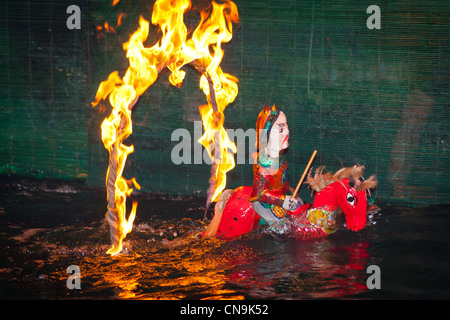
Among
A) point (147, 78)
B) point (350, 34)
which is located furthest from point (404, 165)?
point (147, 78)

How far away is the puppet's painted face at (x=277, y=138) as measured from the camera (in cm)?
660

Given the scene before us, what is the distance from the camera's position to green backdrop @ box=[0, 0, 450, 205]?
27.7ft

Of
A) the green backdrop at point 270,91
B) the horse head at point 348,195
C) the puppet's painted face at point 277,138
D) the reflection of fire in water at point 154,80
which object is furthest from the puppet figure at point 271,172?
the green backdrop at point 270,91

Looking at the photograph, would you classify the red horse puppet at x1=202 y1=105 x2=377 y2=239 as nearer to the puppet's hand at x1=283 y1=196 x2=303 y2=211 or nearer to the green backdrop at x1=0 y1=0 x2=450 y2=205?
the puppet's hand at x1=283 y1=196 x2=303 y2=211

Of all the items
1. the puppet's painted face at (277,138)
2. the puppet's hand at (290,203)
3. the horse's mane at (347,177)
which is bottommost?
the puppet's hand at (290,203)

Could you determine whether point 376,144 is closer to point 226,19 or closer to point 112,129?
point 226,19

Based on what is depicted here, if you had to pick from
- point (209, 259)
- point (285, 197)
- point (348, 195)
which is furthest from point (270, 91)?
point (209, 259)

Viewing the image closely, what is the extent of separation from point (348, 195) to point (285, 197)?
2.37 ft

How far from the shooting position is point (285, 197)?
21.6 feet

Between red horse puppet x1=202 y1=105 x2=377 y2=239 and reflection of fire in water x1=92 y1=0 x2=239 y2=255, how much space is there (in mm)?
792

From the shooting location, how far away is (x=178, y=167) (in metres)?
9.73

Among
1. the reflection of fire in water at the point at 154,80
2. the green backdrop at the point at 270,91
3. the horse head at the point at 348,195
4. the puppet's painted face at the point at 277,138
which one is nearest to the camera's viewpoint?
the reflection of fire in water at the point at 154,80

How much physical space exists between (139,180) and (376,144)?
4.09m

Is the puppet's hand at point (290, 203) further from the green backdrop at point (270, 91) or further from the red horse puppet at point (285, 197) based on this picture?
the green backdrop at point (270, 91)
